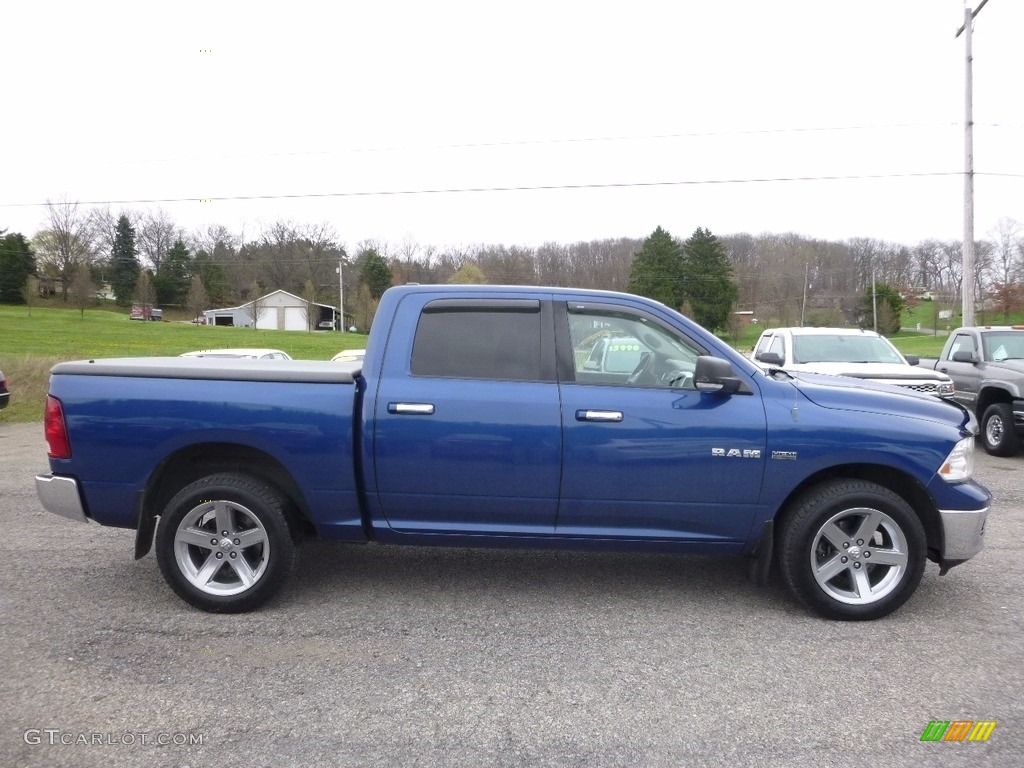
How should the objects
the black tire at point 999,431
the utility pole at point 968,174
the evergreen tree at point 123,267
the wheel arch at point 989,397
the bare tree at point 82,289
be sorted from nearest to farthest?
the black tire at point 999,431 < the wheel arch at point 989,397 < the utility pole at point 968,174 < the bare tree at point 82,289 < the evergreen tree at point 123,267

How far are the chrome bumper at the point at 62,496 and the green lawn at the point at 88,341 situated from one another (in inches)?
541

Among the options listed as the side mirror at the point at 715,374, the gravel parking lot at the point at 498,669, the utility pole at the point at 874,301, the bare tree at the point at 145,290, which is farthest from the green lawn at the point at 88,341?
Answer: the utility pole at the point at 874,301

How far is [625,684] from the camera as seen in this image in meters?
3.57

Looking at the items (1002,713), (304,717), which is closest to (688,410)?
(1002,713)

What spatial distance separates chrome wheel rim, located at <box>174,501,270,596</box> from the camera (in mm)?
4367

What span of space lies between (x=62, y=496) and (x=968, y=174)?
69.5 ft

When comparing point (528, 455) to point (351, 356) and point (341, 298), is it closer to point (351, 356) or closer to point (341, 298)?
point (351, 356)

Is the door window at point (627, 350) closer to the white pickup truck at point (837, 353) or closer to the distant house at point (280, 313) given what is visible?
the white pickup truck at point (837, 353)

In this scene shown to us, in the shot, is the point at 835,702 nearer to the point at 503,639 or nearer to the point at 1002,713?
the point at 1002,713

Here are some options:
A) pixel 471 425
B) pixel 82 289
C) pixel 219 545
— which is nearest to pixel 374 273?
pixel 82 289

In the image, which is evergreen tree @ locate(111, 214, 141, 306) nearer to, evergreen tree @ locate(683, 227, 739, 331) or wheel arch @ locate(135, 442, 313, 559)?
evergreen tree @ locate(683, 227, 739, 331)

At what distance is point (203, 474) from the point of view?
4602 mm

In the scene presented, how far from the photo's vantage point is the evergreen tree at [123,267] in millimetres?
86500

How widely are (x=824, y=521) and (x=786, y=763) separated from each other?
1.62m
